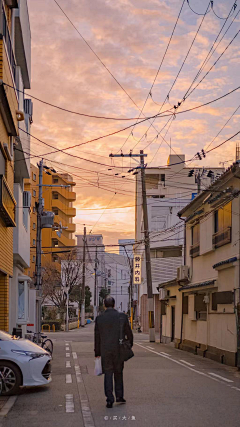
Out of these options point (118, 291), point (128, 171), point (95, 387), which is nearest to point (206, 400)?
point (95, 387)

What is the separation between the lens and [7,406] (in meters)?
10.4

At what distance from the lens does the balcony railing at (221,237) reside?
839 inches

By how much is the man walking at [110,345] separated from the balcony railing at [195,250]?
16.8m

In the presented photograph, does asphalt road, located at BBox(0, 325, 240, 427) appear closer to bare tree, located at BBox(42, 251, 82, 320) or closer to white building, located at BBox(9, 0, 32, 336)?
white building, located at BBox(9, 0, 32, 336)

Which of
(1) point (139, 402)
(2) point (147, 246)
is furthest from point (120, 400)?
(2) point (147, 246)

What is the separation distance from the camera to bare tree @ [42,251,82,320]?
71.4m

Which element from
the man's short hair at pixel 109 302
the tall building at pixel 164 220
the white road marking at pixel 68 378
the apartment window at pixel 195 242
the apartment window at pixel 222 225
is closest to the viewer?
the man's short hair at pixel 109 302

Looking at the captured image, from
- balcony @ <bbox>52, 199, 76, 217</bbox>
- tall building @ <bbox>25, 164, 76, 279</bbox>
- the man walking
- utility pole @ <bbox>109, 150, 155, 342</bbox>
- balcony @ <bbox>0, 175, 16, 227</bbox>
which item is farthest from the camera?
balcony @ <bbox>52, 199, 76, 217</bbox>

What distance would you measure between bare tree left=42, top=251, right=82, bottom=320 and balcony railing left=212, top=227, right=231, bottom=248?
48.1m

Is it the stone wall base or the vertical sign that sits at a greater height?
the vertical sign

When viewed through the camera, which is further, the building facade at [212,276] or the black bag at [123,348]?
the building facade at [212,276]

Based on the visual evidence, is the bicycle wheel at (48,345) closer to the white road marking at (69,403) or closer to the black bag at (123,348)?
the white road marking at (69,403)

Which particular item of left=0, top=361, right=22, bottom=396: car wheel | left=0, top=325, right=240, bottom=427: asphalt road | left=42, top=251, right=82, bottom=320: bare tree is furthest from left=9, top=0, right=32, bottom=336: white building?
left=42, top=251, right=82, bottom=320: bare tree

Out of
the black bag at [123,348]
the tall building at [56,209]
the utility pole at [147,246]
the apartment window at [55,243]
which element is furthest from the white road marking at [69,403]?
the apartment window at [55,243]
